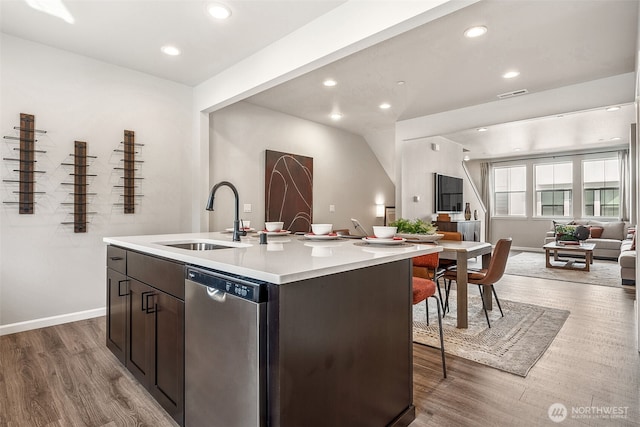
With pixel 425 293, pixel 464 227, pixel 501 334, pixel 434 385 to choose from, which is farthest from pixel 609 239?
pixel 434 385

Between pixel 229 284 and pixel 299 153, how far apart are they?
178 inches

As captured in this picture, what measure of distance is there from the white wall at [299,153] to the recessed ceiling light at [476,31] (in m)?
3.00

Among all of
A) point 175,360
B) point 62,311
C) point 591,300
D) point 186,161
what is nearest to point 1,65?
point 186,161

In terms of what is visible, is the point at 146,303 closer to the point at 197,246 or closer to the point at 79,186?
the point at 197,246

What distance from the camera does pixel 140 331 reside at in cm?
194

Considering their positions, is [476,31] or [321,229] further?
[476,31]

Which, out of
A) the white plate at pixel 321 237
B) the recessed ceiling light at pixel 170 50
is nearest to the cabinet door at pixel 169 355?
the white plate at pixel 321 237

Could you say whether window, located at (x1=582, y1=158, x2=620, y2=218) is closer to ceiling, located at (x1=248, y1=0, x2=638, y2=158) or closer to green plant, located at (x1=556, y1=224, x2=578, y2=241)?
green plant, located at (x1=556, y1=224, x2=578, y2=241)

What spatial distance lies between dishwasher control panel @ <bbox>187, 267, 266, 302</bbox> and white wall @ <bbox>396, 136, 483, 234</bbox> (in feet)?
15.5

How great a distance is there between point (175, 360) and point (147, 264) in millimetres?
559

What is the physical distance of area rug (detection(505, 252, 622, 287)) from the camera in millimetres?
5176

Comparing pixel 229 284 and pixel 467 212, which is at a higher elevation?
pixel 467 212

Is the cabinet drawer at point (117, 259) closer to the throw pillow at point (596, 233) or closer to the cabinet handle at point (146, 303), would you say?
the cabinet handle at point (146, 303)

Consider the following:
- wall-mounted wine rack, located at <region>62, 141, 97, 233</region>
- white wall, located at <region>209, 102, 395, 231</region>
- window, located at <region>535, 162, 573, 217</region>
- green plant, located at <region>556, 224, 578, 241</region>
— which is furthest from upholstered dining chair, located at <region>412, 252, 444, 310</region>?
window, located at <region>535, 162, 573, 217</region>
